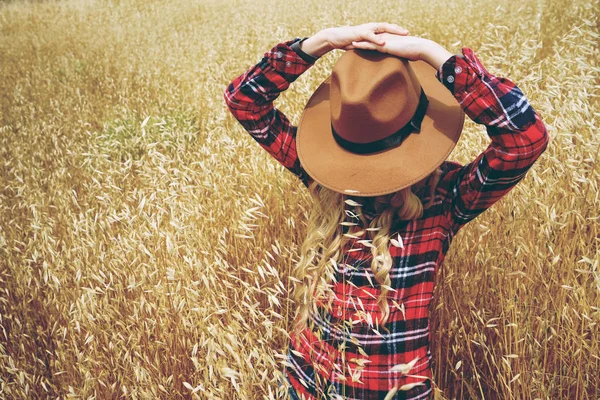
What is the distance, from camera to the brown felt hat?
3.57ft

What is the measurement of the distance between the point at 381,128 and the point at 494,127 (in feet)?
0.90

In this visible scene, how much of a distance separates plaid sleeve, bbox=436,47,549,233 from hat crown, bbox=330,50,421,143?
0.11 m

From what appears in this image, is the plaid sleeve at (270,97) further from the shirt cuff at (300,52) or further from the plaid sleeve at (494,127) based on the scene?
the plaid sleeve at (494,127)

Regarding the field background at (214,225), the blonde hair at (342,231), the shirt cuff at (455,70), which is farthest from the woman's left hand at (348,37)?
the field background at (214,225)

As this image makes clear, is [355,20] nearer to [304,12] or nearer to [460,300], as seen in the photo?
[304,12]

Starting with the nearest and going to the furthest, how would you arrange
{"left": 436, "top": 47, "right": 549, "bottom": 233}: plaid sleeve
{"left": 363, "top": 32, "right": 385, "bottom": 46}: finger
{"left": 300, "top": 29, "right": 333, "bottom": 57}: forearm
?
{"left": 436, "top": 47, "right": 549, "bottom": 233}: plaid sleeve, {"left": 363, "top": 32, "right": 385, "bottom": 46}: finger, {"left": 300, "top": 29, "right": 333, "bottom": 57}: forearm

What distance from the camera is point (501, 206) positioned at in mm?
1762

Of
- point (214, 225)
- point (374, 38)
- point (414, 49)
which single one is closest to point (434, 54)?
point (414, 49)

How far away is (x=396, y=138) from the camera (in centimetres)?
114

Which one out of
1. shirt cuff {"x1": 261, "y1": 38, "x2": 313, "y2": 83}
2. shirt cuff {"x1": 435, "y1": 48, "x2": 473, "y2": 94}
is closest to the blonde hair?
shirt cuff {"x1": 435, "y1": 48, "x2": 473, "y2": 94}

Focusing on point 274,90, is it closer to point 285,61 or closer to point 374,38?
point 285,61

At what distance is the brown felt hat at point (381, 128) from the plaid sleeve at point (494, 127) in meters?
0.09

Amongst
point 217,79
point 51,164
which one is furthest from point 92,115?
point 217,79

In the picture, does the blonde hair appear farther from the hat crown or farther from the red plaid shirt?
the hat crown
